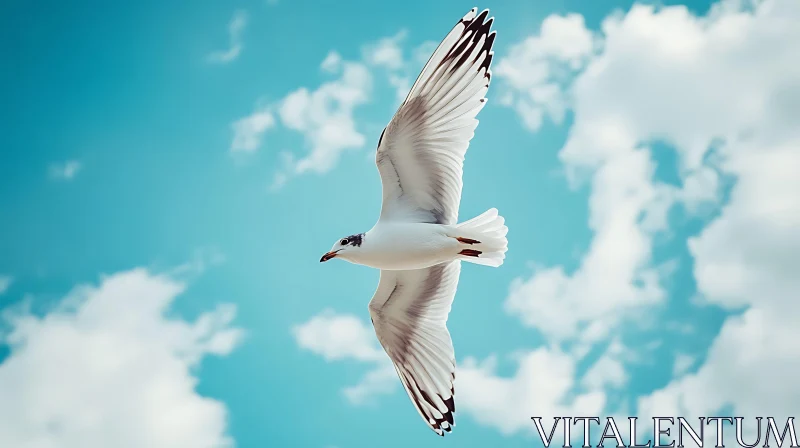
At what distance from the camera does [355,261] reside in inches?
237

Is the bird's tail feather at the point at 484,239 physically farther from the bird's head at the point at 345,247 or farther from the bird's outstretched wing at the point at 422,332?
the bird's head at the point at 345,247

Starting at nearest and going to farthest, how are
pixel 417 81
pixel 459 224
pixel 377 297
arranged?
pixel 417 81 < pixel 459 224 < pixel 377 297

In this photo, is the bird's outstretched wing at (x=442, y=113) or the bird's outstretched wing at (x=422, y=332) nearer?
the bird's outstretched wing at (x=442, y=113)

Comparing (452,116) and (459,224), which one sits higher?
(452,116)

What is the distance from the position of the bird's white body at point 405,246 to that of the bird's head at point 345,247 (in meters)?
0.01

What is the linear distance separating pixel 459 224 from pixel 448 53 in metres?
1.00

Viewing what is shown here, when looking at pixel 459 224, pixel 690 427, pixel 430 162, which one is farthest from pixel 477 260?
pixel 690 427

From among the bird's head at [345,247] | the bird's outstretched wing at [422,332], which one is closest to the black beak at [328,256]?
the bird's head at [345,247]

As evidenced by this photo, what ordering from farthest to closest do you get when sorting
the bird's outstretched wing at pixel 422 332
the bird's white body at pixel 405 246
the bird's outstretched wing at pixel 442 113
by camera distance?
the bird's outstretched wing at pixel 422 332 → the bird's white body at pixel 405 246 → the bird's outstretched wing at pixel 442 113

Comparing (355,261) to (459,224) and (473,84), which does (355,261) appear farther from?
(473,84)

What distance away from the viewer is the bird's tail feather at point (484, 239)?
5.95 metres

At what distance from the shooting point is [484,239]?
19.6ft

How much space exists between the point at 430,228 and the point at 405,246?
18cm

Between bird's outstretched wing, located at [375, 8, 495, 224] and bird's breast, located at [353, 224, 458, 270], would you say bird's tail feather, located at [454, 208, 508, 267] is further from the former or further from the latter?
bird's outstretched wing, located at [375, 8, 495, 224]
